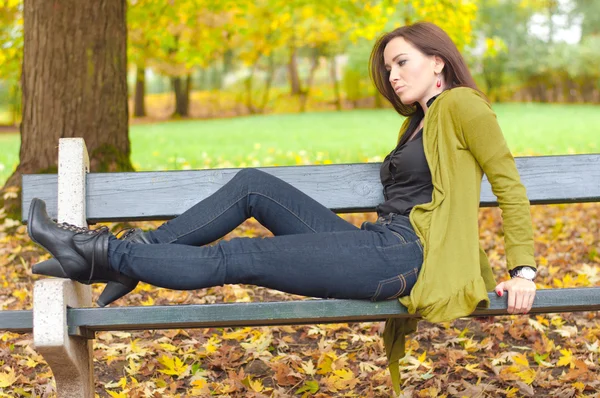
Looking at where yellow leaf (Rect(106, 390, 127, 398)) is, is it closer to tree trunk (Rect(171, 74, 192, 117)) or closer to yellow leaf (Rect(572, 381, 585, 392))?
yellow leaf (Rect(572, 381, 585, 392))

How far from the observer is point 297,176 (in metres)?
3.17

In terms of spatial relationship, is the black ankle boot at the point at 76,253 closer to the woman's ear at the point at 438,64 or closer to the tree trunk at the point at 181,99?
the woman's ear at the point at 438,64

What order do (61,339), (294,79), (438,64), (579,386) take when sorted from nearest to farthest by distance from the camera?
1. (61,339)
2. (438,64)
3. (579,386)
4. (294,79)

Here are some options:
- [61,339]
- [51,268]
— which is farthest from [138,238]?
[61,339]

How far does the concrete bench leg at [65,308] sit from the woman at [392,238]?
10 centimetres

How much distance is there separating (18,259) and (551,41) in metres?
35.0

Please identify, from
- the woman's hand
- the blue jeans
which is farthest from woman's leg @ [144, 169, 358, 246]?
the woman's hand

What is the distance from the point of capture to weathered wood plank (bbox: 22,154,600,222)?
3.10 m

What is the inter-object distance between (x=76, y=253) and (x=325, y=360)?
1.59 metres

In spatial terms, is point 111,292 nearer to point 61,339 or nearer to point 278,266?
point 61,339

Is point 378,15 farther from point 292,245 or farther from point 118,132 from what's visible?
point 292,245

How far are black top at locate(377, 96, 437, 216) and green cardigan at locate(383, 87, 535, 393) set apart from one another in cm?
9

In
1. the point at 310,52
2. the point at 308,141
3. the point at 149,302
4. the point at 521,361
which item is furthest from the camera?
the point at 310,52

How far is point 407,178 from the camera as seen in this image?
290cm
